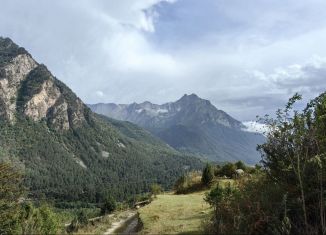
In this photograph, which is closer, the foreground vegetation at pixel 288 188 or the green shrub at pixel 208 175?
the foreground vegetation at pixel 288 188

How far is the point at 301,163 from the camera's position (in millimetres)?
15211

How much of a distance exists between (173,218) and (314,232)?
558 inches

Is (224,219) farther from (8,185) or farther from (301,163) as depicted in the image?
(8,185)

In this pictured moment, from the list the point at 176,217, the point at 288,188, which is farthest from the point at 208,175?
the point at 288,188

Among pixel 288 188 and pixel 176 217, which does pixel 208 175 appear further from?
pixel 288 188

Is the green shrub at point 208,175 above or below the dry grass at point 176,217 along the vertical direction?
above

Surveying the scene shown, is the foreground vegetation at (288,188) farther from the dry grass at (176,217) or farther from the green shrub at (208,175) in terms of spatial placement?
the green shrub at (208,175)

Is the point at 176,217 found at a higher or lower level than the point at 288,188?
lower

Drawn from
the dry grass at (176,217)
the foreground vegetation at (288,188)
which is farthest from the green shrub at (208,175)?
the foreground vegetation at (288,188)

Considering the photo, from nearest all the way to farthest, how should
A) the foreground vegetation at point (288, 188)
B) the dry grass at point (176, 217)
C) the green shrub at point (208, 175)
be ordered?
the foreground vegetation at point (288, 188), the dry grass at point (176, 217), the green shrub at point (208, 175)

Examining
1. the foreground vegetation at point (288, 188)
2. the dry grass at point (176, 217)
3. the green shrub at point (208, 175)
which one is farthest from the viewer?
the green shrub at point (208, 175)

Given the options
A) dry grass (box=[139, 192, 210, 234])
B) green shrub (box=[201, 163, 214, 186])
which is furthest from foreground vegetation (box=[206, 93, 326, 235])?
green shrub (box=[201, 163, 214, 186])

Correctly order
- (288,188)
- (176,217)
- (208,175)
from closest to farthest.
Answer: (288,188) → (176,217) → (208,175)

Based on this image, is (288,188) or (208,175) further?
(208,175)
